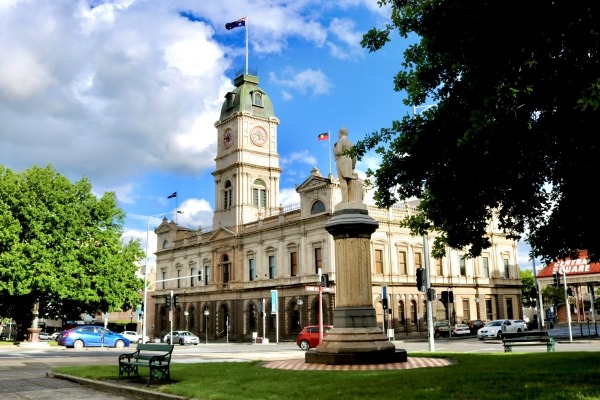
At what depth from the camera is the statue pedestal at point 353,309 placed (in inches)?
644

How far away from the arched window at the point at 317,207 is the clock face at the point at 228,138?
1634 cm

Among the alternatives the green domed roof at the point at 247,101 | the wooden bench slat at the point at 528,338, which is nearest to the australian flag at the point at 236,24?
the green domed roof at the point at 247,101

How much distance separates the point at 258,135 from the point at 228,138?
11.9 ft

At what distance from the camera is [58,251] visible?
42438 millimetres

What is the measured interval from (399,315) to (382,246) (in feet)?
21.2

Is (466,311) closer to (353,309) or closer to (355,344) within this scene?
(353,309)

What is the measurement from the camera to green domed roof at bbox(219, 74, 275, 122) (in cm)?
6744

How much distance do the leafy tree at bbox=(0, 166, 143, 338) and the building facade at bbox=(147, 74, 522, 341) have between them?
743 cm

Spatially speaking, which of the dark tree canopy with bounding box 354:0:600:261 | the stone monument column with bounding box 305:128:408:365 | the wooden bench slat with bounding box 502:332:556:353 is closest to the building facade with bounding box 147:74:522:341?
the wooden bench slat with bounding box 502:332:556:353

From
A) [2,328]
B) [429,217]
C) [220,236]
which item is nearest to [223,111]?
[220,236]

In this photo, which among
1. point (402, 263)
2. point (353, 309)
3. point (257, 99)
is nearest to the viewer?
point (353, 309)

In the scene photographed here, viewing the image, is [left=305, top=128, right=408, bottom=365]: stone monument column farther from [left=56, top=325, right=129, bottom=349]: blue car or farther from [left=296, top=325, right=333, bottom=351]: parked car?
[left=56, top=325, right=129, bottom=349]: blue car

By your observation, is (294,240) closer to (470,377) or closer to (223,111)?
(223,111)

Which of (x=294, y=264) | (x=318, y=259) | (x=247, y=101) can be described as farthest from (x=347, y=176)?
(x=247, y=101)
